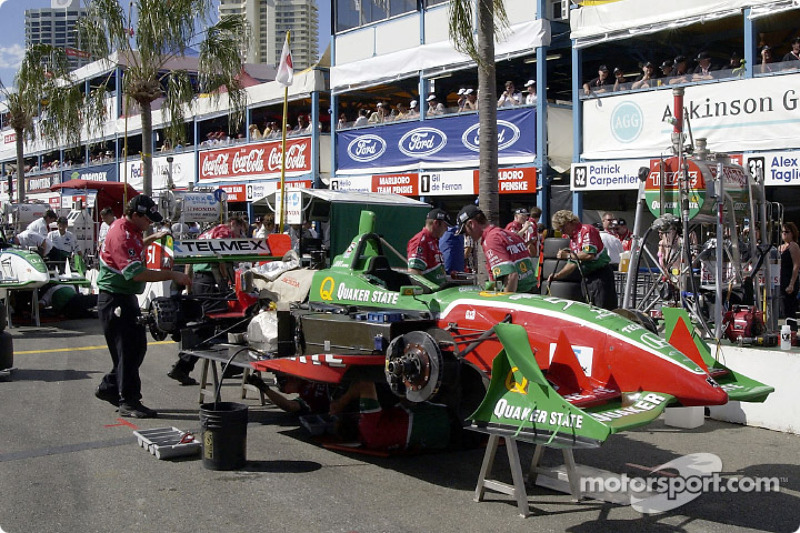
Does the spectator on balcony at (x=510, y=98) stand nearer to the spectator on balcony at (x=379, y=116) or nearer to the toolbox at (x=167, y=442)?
the spectator on balcony at (x=379, y=116)

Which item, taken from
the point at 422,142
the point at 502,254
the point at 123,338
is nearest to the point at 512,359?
the point at 502,254

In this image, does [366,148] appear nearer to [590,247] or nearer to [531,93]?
[531,93]

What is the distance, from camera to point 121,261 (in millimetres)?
7527

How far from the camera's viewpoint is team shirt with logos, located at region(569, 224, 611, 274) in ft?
29.6

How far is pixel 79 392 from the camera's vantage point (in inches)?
344

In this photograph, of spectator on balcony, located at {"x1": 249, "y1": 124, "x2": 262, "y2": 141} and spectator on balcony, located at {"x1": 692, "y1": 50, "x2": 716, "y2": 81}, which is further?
spectator on balcony, located at {"x1": 249, "y1": 124, "x2": 262, "y2": 141}

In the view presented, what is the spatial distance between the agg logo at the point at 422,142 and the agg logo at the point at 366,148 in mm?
918

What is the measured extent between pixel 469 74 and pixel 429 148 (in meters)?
2.96

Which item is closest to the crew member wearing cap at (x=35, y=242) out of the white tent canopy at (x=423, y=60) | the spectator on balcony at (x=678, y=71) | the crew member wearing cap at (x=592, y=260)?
the white tent canopy at (x=423, y=60)

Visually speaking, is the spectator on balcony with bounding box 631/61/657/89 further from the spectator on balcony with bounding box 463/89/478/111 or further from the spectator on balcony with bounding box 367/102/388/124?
the spectator on balcony with bounding box 367/102/388/124

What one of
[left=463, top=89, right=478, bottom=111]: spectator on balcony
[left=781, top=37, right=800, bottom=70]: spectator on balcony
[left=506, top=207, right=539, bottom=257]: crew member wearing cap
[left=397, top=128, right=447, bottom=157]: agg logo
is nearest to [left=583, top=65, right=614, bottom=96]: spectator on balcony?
[left=463, top=89, right=478, bottom=111]: spectator on balcony

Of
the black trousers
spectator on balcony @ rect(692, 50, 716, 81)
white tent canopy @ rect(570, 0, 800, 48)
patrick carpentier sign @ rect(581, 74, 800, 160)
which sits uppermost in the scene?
white tent canopy @ rect(570, 0, 800, 48)

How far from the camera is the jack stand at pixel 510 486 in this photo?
16.5 ft

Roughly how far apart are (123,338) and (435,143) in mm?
13969
